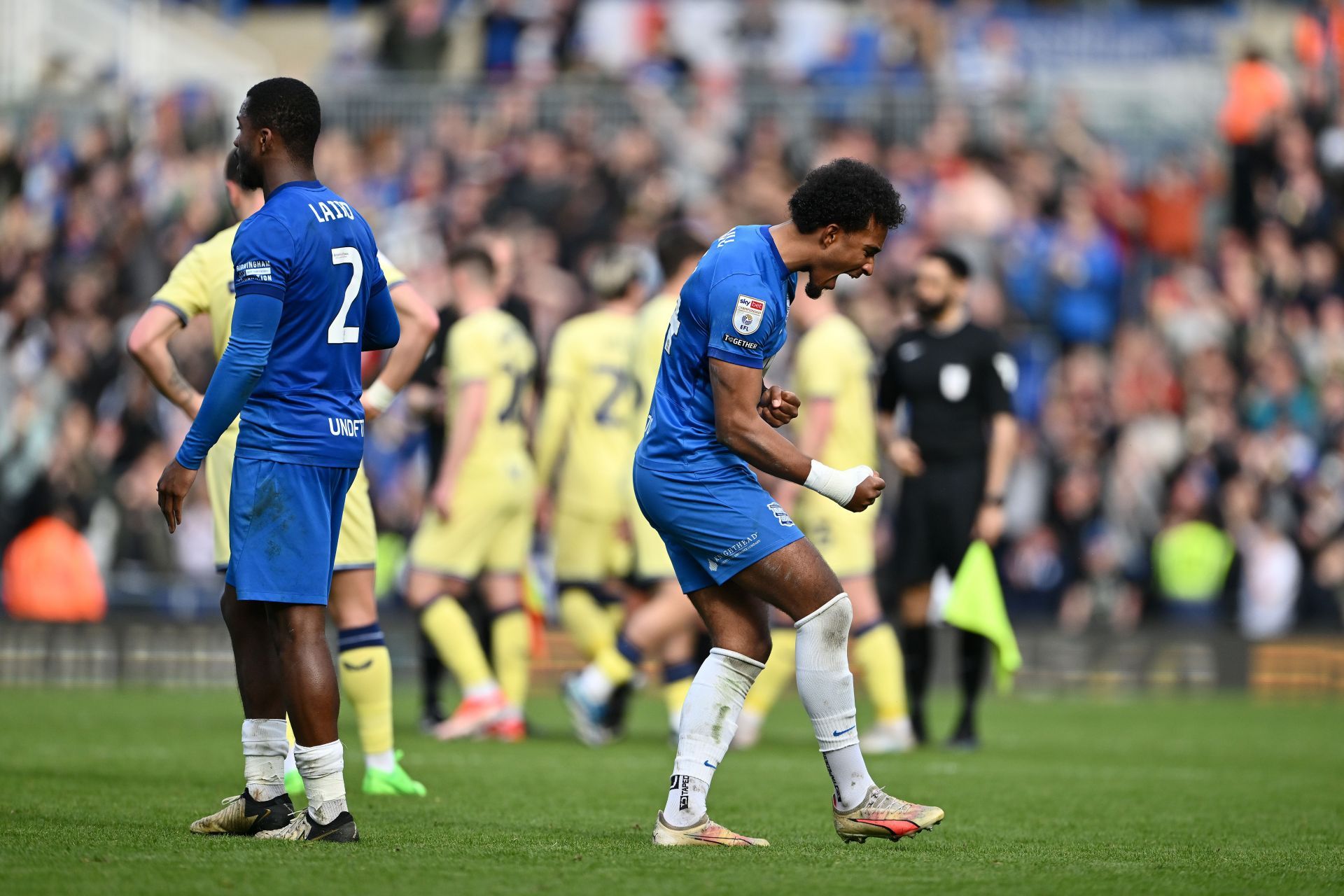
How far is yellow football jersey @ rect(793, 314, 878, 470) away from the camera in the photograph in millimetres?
11734

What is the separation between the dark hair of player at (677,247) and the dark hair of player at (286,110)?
16.0 feet

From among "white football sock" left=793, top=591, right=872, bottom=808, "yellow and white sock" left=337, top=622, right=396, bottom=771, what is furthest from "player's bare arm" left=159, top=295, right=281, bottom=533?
"yellow and white sock" left=337, top=622, right=396, bottom=771

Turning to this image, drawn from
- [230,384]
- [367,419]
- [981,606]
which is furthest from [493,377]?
[230,384]

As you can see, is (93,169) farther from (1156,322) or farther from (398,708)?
(1156,322)

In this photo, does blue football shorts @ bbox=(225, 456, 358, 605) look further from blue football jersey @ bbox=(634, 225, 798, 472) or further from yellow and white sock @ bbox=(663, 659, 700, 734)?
yellow and white sock @ bbox=(663, 659, 700, 734)

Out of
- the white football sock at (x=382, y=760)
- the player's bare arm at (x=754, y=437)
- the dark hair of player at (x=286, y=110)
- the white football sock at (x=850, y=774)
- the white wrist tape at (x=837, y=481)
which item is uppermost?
the dark hair of player at (x=286, y=110)

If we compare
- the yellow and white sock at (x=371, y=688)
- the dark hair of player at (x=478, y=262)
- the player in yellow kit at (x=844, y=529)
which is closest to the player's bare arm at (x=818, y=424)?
the player in yellow kit at (x=844, y=529)

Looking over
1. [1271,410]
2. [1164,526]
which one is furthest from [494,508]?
[1271,410]

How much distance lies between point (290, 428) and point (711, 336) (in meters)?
1.49

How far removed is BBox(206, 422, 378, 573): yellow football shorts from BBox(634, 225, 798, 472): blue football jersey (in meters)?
1.86

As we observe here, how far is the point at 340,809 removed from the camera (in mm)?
6766

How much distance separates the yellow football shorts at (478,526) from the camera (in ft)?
39.4

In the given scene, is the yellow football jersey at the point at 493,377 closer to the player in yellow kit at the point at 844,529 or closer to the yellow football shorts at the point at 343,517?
the player in yellow kit at the point at 844,529

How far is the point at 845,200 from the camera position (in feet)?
22.3
